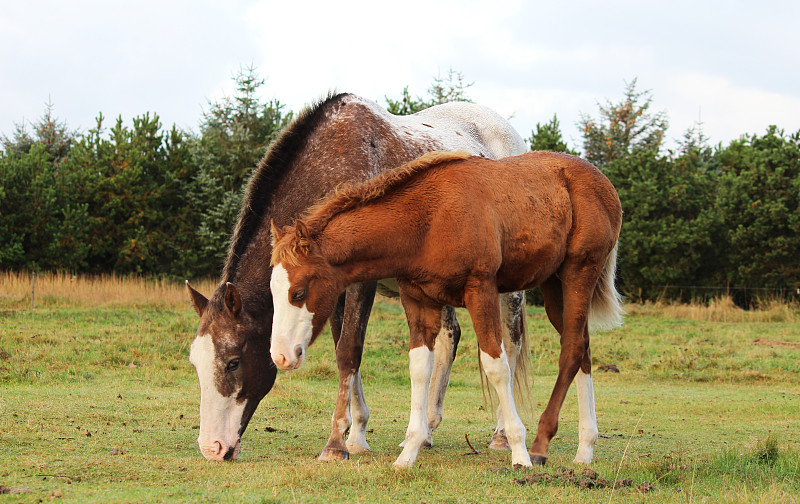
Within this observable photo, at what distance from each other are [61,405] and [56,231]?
16331mm

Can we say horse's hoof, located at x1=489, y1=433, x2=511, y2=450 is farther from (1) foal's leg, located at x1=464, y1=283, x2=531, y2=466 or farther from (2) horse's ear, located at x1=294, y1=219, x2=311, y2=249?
(2) horse's ear, located at x1=294, y1=219, x2=311, y2=249

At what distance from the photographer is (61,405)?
820cm

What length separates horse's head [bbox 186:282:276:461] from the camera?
6.14m

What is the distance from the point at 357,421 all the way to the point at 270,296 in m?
1.38

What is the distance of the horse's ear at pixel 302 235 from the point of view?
5105 millimetres

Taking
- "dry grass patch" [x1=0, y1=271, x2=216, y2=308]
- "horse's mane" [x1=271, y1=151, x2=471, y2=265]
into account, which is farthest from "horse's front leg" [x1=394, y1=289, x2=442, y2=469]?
"dry grass patch" [x1=0, y1=271, x2=216, y2=308]

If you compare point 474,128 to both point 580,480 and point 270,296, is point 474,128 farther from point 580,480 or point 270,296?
point 580,480

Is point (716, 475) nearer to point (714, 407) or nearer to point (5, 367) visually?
point (714, 407)

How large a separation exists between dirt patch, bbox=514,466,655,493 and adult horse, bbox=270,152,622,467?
0.48m

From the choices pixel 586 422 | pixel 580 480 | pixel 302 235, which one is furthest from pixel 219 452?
pixel 586 422

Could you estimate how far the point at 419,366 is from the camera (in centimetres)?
552

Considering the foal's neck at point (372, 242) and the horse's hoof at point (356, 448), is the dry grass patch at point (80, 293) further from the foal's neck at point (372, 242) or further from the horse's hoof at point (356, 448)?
the foal's neck at point (372, 242)

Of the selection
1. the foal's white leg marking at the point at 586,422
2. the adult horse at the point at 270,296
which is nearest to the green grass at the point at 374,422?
the foal's white leg marking at the point at 586,422

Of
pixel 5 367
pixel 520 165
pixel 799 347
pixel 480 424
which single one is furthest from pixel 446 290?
pixel 799 347
